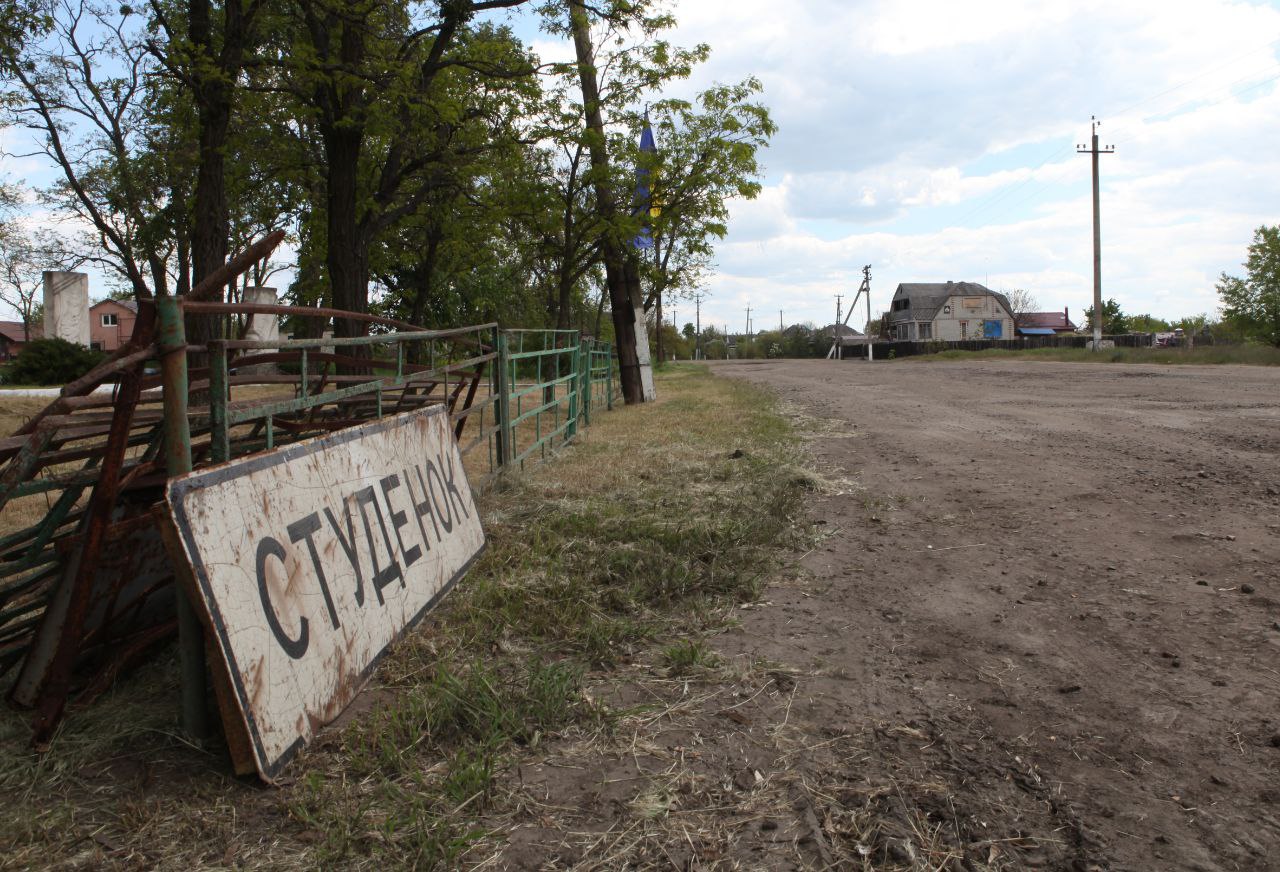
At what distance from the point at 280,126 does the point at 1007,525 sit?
1631 centimetres

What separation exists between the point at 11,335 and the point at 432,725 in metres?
109

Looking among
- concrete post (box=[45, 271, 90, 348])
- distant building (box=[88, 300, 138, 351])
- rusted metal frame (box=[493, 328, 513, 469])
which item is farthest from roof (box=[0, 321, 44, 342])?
rusted metal frame (box=[493, 328, 513, 469])

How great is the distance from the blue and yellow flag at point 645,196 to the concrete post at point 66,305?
3656cm

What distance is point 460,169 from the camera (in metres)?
16.9

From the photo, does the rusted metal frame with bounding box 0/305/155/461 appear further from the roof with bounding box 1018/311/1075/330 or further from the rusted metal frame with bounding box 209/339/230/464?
the roof with bounding box 1018/311/1075/330

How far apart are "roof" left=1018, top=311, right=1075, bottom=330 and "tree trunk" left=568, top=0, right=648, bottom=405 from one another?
96627 mm

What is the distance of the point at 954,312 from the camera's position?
94688 mm

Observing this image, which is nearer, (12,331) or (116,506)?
(116,506)

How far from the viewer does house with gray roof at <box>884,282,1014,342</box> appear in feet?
309

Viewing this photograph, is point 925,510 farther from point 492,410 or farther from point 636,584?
point 492,410

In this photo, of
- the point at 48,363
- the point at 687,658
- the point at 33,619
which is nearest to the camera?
the point at 33,619

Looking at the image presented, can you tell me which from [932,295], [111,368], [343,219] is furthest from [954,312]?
[111,368]

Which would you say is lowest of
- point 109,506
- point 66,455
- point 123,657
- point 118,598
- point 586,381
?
point 123,657

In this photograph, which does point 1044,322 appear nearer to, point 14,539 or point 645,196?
point 645,196
